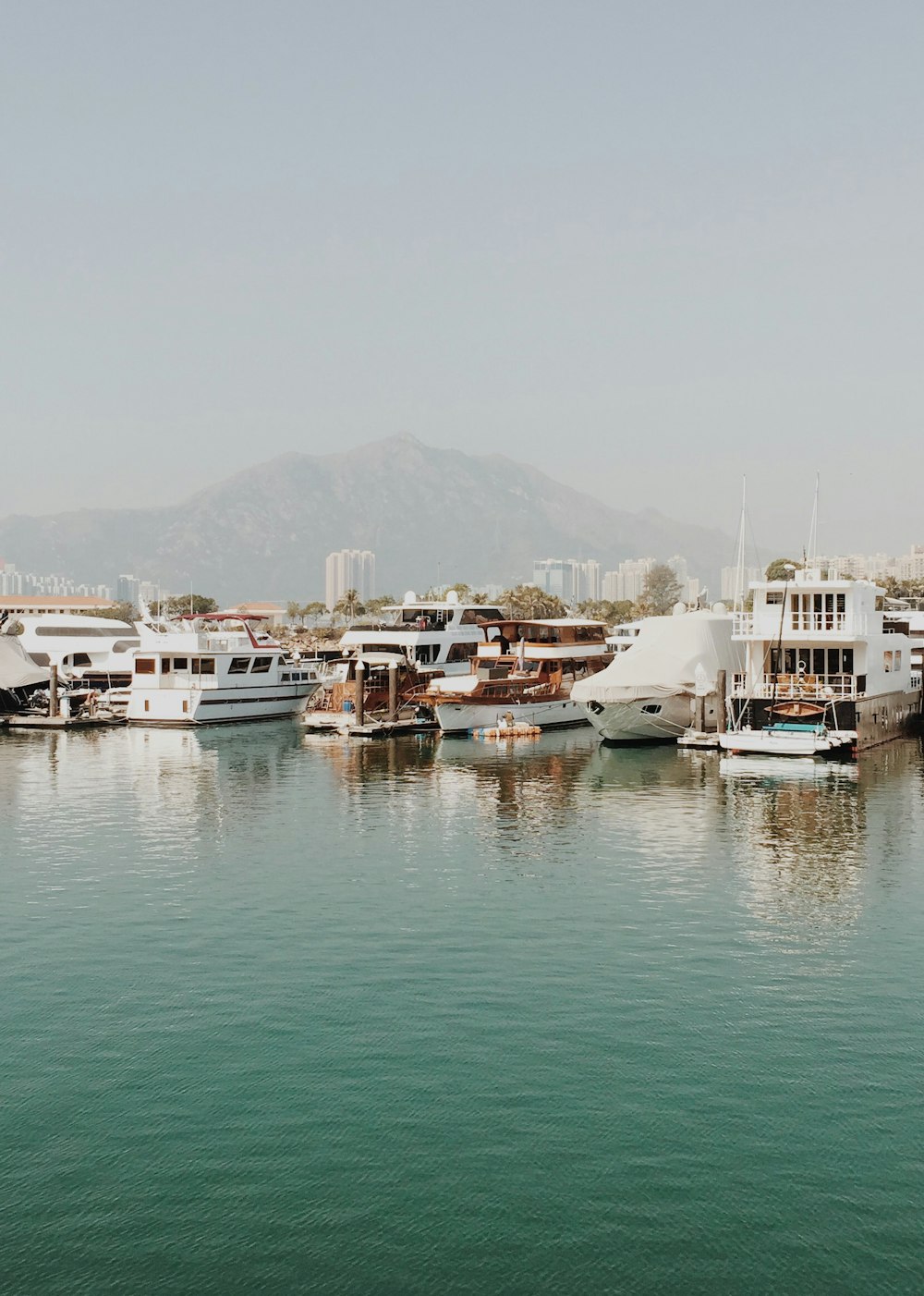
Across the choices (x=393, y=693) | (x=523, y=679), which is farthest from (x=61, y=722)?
(x=523, y=679)

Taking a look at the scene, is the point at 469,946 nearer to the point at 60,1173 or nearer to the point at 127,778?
the point at 60,1173

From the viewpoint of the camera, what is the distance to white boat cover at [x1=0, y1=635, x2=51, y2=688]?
79.1 meters

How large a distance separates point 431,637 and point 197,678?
1623 cm

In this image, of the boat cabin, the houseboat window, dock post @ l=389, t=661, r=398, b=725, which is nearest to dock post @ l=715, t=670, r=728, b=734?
the boat cabin

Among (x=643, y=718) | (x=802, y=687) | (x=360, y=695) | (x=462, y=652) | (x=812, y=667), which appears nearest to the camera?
(x=802, y=687)

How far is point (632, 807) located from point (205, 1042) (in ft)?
82.3

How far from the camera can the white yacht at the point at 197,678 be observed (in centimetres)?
7112

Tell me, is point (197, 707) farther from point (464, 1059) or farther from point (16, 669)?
point (464, 1059)

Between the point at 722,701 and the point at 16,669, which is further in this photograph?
the point at 16,669

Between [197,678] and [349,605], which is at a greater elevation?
[349,605]

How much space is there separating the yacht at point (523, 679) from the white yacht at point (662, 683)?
678cm

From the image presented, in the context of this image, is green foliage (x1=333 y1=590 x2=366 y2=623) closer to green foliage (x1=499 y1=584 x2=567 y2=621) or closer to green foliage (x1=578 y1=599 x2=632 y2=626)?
green foliage (x1=499 y1=584 x2=567 y2=621)

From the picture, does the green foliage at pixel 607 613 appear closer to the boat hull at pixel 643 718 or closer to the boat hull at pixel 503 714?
the boat hull at pixel 503 714

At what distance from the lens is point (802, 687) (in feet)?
182
